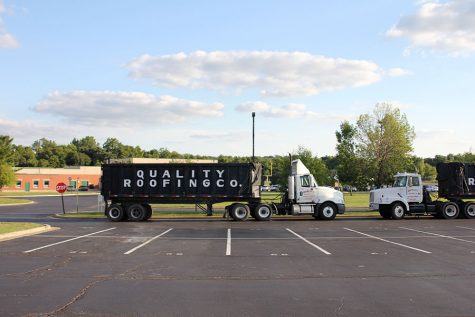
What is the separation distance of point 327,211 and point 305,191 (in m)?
1.68

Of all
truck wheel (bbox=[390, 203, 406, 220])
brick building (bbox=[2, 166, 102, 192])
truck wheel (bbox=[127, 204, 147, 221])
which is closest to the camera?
truck wheel (bbox=[127, 204, 147, 221])

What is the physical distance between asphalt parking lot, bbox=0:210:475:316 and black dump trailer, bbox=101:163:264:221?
385 inches

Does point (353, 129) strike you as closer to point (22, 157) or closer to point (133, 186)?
point (133, 186)

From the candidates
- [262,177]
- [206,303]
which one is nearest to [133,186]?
[262,177]

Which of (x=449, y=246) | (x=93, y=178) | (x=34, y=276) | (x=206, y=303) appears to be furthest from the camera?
(x=93, y=178)

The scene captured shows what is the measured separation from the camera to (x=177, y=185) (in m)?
27.1

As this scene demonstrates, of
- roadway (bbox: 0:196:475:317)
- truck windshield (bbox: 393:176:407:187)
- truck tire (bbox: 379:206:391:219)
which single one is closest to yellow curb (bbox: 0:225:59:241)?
roadway (bbox: 0:196:475:317)

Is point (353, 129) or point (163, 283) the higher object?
point (353, 129)

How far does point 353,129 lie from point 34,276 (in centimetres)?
3869

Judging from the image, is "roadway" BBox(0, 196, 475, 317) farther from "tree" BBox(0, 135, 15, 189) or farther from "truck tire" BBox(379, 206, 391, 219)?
"tree" BBox(0, 135, 15, 189)

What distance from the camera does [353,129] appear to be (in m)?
45.0

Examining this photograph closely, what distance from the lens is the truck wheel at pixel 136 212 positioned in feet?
88.3

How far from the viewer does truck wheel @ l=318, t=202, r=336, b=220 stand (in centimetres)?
2720

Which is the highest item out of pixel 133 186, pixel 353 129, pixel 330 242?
pixel 353 129
